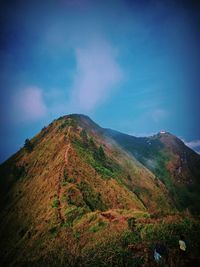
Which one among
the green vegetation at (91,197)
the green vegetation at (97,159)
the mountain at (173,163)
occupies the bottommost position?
the green vegetation at (91,197)

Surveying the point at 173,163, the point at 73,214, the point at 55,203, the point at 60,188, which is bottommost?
the point at 73,214

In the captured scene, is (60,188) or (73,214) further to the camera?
(60,188)

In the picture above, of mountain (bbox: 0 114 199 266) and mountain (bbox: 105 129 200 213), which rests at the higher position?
mountain (bbox: 105 129 200 213)

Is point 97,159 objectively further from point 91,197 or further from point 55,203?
point 55,203

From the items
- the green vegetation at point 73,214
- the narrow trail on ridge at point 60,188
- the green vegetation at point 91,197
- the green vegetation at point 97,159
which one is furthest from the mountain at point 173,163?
the green vegetation at point 73,214

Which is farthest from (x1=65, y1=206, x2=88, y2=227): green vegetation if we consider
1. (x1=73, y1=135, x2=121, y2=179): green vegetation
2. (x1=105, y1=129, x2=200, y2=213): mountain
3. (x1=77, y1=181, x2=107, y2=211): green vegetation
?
(x1=105, y1=129, x2=200, y2=213): mountain

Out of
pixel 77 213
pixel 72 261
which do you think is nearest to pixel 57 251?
pixel 72 261

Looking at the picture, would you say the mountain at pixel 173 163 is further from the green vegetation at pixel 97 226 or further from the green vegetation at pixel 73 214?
the green vegetation at pixel 97 226

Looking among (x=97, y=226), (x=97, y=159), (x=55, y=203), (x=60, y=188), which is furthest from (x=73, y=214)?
(x=97, y=159)

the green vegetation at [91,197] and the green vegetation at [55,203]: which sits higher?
the green vegetation at [91,197]

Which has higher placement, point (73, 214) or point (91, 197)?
point (91, 197)

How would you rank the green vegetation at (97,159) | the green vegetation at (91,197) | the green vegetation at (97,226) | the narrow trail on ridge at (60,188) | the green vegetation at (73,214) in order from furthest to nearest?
the green vegetation at (97,159) < the green vegetation at (91,197) < the narrow trail on ridge at (60,188) < the green vegetation at (73,214) < the green vegetation at (97,226)

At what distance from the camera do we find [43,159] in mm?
52625

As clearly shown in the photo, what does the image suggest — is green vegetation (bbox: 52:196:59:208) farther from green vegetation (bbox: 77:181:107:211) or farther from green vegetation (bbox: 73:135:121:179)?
green vegetation (bbox: 73:135:121:179)
